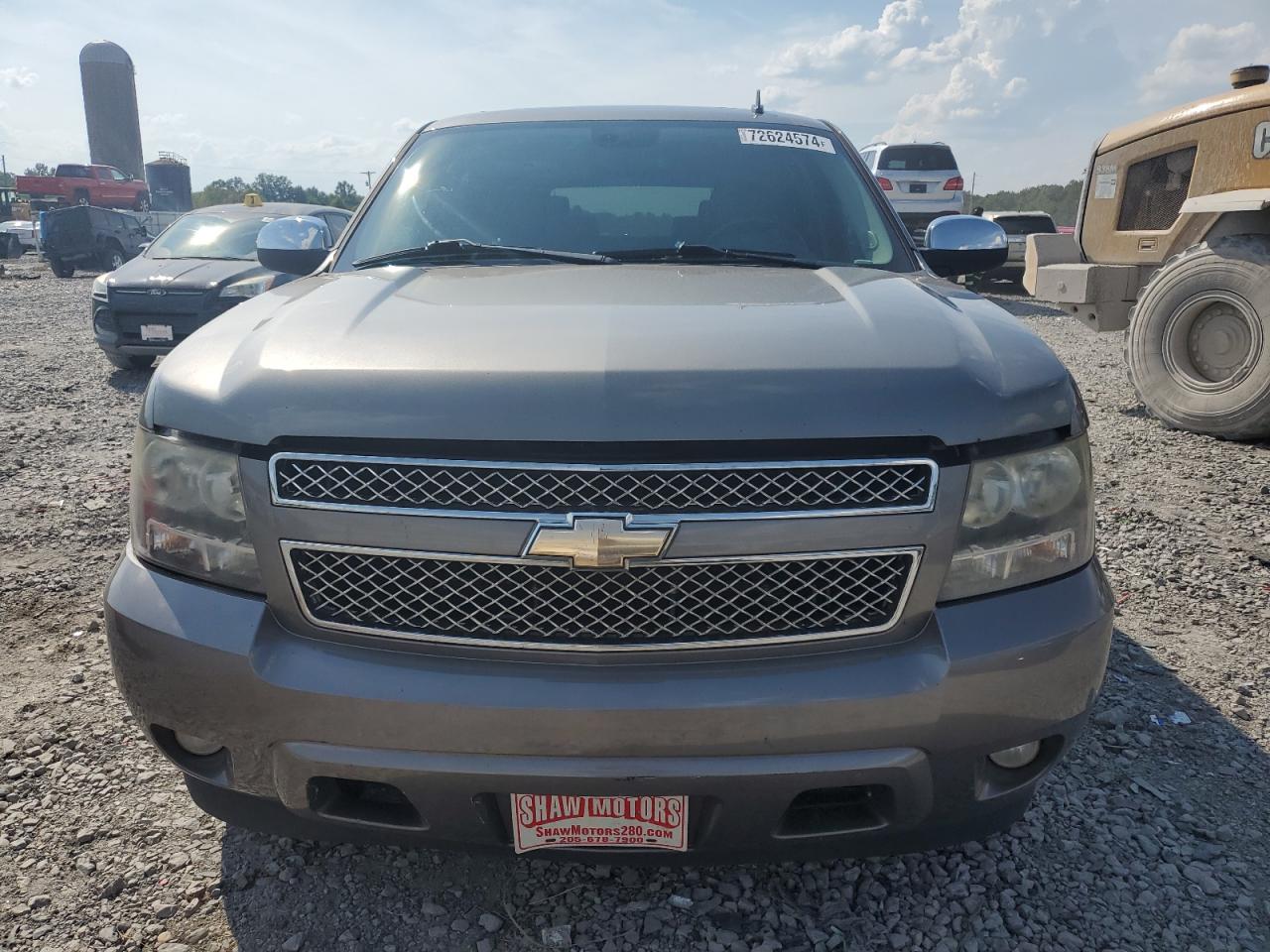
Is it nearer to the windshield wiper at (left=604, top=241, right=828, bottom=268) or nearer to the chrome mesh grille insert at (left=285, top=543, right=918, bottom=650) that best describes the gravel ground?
the chrome mesh grille insert at (left=285, top=543, right=918, bottom=650)

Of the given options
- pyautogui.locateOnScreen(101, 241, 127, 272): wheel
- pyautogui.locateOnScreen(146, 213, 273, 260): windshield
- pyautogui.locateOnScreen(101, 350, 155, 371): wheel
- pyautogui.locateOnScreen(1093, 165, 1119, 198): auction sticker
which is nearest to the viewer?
pyautogui.locateOnScreen(1093, 165, 1119, 198): auction sticker

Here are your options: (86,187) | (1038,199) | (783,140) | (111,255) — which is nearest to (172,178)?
(86,187)

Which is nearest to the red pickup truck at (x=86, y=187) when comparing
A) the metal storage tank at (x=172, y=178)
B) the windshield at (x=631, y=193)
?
the metal storage tank at (x=172, y=178)

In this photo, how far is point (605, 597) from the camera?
64.7 inches

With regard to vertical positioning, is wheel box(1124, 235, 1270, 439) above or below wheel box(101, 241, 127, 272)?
above

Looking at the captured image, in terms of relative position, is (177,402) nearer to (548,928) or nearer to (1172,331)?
(548,928)

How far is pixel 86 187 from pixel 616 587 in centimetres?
4532

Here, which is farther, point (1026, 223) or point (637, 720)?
point (1026, 223)

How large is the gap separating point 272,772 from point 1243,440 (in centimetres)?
610

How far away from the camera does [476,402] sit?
1.64 meters

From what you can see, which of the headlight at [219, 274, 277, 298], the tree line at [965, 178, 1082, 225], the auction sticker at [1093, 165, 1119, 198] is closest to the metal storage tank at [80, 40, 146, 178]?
the tree line at [965, 178, 1082, 225]

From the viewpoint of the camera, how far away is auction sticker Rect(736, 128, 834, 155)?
3164 millimetres

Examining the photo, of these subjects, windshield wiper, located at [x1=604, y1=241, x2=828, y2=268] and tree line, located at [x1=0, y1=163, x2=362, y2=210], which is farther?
tree line, located at [x1=0, y1=163, x2=362, y2=210]

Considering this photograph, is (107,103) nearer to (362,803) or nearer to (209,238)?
(209,238)
